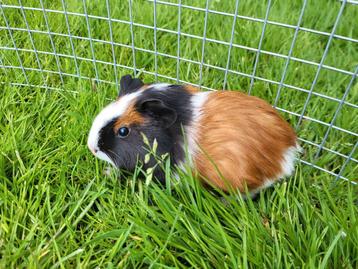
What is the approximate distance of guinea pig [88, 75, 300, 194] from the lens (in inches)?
51.3

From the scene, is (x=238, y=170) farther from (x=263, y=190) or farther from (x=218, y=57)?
(x=218, y=57)

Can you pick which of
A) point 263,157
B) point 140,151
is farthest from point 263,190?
point 140,151

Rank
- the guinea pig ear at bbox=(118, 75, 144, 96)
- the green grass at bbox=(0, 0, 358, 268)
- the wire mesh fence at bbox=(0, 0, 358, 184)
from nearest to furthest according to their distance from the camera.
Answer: the green grass at bbox=(0, 0, 358, 268), the guinea pig ear at bbox=(118, 75, 144, 96), the wire mesh fence at bbox=(0, 0, 358, 184)

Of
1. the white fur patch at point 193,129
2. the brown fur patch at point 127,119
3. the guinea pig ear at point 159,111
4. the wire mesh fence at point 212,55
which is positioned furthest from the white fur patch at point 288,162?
the brown fur patch at point 127,119

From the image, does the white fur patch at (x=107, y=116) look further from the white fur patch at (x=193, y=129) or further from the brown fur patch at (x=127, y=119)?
the white fur patch at (x=193, y=129)

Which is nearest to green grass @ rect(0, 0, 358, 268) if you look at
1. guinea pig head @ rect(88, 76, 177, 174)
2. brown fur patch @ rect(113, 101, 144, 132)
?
guinea pig head @ rect(88, 76, 177, 174)

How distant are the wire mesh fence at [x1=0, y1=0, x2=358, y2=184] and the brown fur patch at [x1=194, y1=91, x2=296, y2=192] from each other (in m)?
0.30

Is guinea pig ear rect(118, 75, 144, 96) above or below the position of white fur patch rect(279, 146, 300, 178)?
above

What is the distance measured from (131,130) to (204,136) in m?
0.26

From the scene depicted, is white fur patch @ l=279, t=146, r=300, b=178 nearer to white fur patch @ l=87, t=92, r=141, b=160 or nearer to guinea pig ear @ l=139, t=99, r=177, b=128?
guinea pig ear @ l=139, t=99, r=177, b=128

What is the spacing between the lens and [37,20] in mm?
2121

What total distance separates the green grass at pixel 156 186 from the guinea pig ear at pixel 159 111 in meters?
0.21

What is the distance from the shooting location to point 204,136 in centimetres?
135

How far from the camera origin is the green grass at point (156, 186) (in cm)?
121
